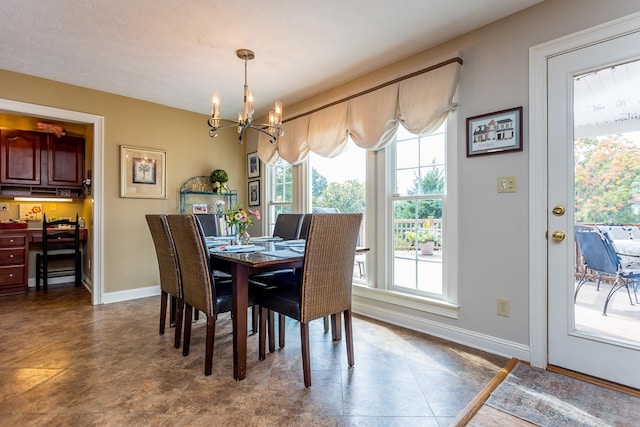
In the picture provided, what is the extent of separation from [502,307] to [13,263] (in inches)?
215

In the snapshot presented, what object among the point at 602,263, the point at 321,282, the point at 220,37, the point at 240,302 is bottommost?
the point at 240,302

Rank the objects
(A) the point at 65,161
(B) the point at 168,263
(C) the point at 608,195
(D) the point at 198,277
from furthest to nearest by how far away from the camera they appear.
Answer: (A) the point at 65,161, (B) the point at 168,263, (D) the point at 198,277, (C) the point at 608,195

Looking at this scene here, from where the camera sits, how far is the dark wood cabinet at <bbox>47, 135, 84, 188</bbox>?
457 centimetres

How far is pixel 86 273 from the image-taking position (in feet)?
15.4

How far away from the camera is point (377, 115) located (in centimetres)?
297

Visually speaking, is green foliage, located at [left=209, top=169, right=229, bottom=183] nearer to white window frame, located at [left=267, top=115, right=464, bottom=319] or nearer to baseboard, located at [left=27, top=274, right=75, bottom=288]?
white window frame, located at [left=267, top=115, right=464, bottom=319]

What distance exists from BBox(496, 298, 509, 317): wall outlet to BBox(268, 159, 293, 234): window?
102 inches

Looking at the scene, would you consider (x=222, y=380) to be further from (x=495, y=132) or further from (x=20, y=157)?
(x=20, y=157)

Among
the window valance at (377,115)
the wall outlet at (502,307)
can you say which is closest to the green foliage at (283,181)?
the window valance at (377,115)

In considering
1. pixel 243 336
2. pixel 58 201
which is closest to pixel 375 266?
pixel 243 336

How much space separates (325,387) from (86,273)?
444 cm

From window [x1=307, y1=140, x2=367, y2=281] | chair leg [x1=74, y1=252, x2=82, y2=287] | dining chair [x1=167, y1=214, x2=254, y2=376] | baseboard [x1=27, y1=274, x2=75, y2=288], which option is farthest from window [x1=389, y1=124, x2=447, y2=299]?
baseboard [x1=27, y1=274, x2=75, y2=288]

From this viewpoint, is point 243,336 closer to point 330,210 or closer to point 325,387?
point 325,387

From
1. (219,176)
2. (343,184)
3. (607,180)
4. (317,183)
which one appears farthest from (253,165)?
(607,180)
